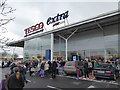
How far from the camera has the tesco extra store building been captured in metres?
28.0

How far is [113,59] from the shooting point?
27.9 metres

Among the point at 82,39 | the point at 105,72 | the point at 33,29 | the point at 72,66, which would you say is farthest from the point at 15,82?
the point at 33,29

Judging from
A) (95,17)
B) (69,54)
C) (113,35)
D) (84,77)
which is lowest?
(84,77)

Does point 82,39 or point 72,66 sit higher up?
point 82,39

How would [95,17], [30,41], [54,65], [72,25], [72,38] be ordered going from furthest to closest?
[30,41] < [72,38] < [72,25] < [95,17] < [54,65]

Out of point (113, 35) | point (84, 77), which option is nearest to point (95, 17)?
point (113, 35)

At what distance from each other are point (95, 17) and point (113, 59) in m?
5.92

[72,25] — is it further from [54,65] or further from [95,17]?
[54,65]

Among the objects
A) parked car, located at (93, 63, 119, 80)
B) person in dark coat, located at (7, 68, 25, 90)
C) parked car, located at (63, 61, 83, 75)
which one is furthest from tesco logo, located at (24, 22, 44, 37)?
person in dark coat, located at (7, 68, 25, 90)

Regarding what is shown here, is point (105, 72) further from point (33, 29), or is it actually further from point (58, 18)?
point (33, 29)

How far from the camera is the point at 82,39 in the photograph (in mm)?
33375

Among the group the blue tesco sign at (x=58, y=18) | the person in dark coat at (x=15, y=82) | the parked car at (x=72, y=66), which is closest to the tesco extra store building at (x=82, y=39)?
the blue tesco sign at (x=58, y=18)

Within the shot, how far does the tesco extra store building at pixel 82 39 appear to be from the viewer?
2802 cm

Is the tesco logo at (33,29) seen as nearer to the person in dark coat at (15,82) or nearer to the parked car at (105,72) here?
the parked car at (105,72)
